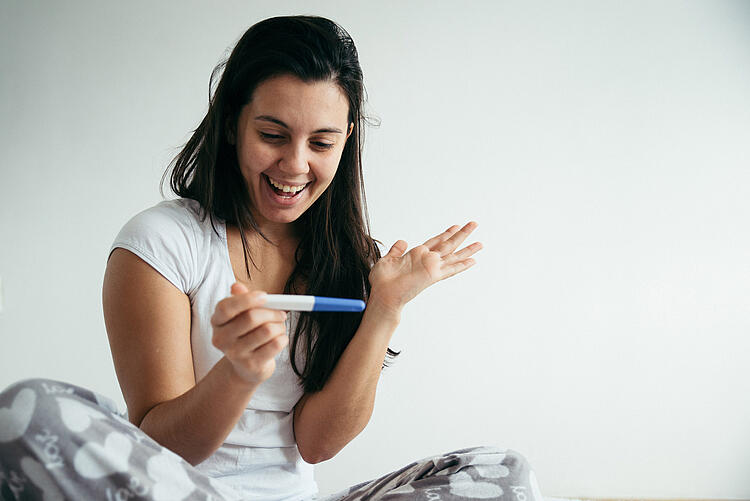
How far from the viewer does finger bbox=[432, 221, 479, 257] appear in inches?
45.8

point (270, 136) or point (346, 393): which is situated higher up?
point (270, 136)

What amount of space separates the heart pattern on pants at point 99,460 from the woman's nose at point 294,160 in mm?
477

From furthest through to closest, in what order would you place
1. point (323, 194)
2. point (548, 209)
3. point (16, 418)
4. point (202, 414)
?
point (548, 209) → point (323, 194) → point (202, 414) → point (16, 418)

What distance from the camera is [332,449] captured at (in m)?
1.16

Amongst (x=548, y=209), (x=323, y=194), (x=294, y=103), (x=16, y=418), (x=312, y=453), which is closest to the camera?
(x=16, y=418)

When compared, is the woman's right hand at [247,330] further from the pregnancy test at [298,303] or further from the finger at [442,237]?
the finger at [442,237]

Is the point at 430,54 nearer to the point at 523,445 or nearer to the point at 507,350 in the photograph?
the point at 507,350

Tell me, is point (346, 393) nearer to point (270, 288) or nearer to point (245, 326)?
point (270, 288)

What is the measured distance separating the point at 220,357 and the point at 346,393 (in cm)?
21

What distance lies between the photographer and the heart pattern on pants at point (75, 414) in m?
0.74

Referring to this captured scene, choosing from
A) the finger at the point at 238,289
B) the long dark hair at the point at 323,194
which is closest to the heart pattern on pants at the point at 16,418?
the finger at the point at 238,289

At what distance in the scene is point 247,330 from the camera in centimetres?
80

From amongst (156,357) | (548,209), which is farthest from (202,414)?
(548,209)

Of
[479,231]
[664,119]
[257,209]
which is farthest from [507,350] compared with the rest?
[257,209]
